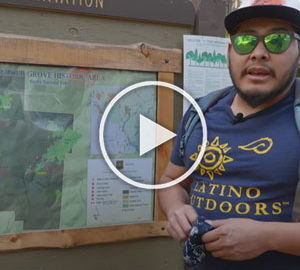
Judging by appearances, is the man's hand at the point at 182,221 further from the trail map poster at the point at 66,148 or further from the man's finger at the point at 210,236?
the trail map poster at the point at 66,148

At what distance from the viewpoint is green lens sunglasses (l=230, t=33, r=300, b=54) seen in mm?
1428

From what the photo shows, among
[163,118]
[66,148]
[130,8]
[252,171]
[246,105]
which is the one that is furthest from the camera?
[163,118]

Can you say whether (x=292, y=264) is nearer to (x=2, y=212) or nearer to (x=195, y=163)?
(x=195, y=163)

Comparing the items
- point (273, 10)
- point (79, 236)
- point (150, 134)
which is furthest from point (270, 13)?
point (79, 236)

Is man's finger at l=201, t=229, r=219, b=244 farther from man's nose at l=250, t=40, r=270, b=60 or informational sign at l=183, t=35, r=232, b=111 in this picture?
informational sign at l=183, t=35, r=232, b=111

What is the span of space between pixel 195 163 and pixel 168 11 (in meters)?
1.34

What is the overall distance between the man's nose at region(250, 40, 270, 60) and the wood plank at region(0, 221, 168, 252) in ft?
4.77

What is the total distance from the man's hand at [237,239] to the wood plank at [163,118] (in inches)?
48.6

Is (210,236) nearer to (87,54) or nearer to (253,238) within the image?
(253,238)

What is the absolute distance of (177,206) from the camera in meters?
1.63

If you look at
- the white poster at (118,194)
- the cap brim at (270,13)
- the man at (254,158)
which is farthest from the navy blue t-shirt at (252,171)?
the white poster at (118,194)

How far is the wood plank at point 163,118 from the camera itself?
2.54m

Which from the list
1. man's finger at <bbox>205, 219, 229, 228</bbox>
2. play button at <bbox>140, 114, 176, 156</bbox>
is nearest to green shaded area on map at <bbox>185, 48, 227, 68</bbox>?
play button at <bbox>140, 114, 176, 156</bbox>

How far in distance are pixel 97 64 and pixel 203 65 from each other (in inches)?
29.7
